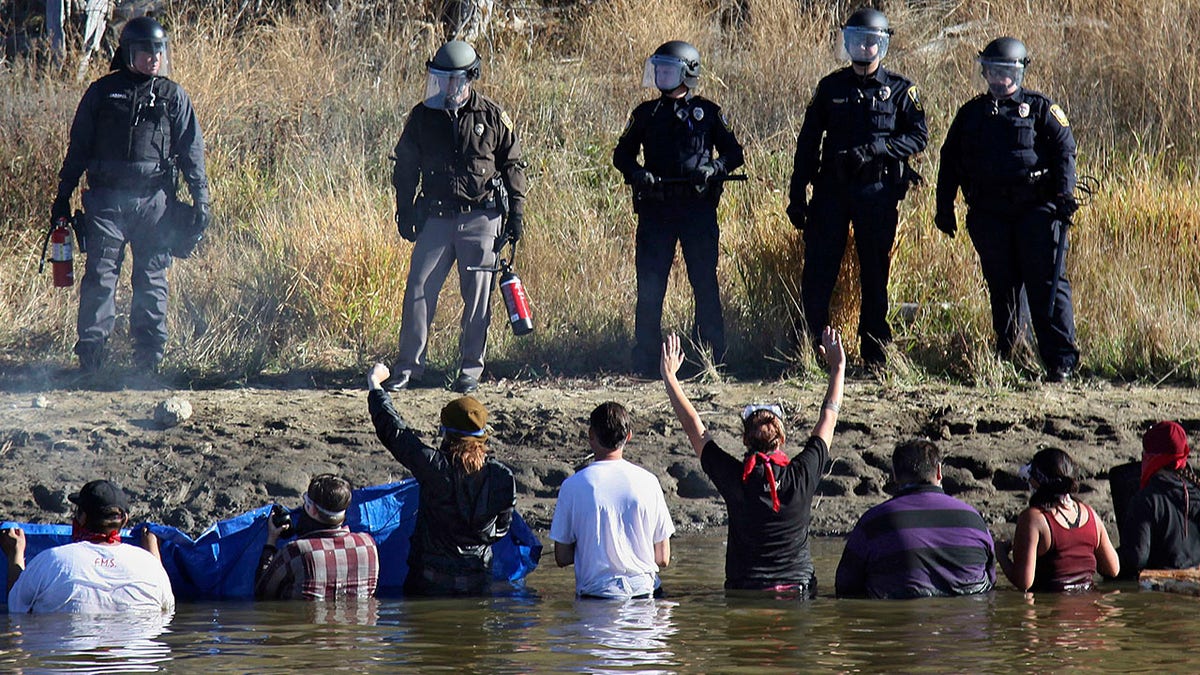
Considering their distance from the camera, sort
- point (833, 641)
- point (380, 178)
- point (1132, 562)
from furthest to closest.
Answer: point (380, 178) → point (1132, 562) → point (833, 641)

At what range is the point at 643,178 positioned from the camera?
423 inches

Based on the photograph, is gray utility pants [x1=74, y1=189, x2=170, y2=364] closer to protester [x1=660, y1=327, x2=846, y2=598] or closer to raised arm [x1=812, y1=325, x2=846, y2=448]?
protester [x1=660, y1=327, x2=846, y2=598]

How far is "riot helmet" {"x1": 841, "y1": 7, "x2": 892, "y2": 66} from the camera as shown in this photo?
1045cm

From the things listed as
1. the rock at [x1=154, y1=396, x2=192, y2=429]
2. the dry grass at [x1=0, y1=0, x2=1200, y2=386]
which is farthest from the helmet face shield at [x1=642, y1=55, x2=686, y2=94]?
the rock at [x1=154, y1=396, x2=192, y2=429]

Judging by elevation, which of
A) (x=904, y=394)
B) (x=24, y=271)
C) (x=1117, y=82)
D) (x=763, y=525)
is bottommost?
(x=763, y=525)

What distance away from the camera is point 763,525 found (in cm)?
748

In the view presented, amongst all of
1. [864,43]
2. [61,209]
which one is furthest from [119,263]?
[864,43]

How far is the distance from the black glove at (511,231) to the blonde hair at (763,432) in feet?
11.6

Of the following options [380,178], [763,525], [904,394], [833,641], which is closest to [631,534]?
[763,525]

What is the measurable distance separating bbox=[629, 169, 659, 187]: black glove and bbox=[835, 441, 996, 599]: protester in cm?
369

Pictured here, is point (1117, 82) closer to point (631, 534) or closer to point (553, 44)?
point (553, 44)

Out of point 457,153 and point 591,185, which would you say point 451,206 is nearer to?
point 457,153

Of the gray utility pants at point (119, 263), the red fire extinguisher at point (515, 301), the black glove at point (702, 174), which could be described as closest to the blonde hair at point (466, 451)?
the red fire extinguisher at point (515, 301)

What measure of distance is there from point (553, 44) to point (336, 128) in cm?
326
